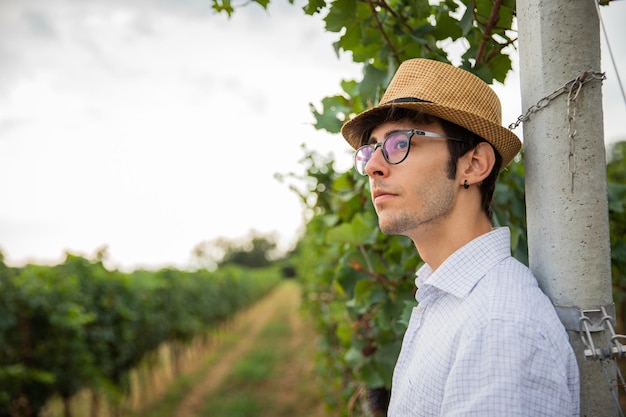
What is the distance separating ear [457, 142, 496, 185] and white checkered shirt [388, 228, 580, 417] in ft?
0.57

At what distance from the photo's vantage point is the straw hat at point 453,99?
126 cm

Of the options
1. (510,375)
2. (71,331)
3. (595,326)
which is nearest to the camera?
(510,375)

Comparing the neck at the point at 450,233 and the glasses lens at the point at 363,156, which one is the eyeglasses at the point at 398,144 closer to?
the glasses lens at the point at 363,156

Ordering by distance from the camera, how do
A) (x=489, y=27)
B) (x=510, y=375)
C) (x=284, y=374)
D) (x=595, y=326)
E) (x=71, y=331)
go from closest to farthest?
(x=510, y=375)
(x=595, y=326)
(x=489, y=27)
(x=71, y=331)
(x=284, y=374)

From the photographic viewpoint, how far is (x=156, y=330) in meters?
10.3

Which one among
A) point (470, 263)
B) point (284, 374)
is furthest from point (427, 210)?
point (284, 374)

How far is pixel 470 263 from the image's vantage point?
122cm

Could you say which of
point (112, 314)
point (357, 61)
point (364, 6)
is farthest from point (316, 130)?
point (112, 314)

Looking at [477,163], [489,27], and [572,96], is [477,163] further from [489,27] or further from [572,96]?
[489,27]

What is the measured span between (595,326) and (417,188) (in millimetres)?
548

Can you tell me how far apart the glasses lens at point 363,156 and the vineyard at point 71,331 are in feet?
14.5

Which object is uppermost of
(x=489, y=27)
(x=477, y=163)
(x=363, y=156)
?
(x=489, y=27)

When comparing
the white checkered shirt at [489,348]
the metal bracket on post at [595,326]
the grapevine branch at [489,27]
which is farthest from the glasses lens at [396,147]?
the metal bracket on post at [595,326]

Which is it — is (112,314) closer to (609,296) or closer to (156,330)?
(156,330)
